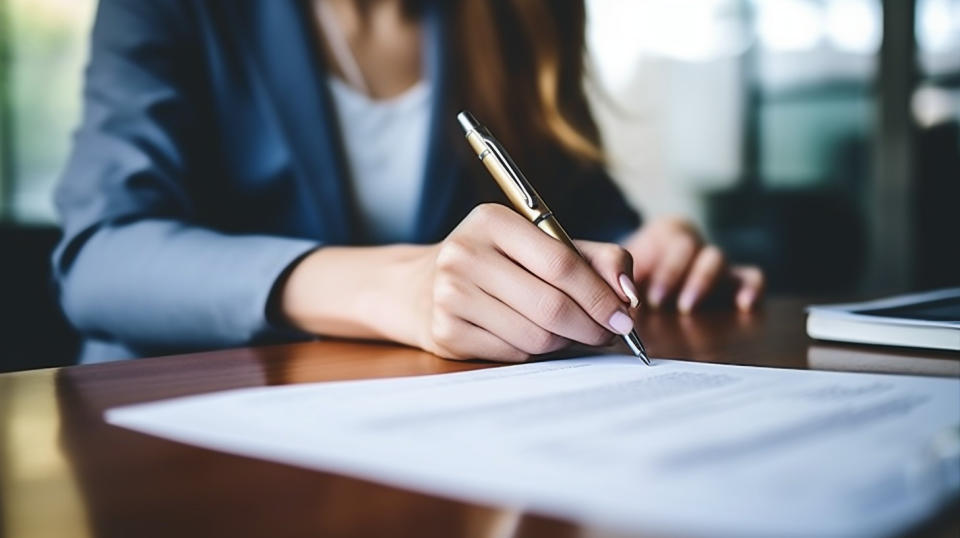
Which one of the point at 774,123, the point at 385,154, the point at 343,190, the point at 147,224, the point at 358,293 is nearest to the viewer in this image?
the point at 358,293

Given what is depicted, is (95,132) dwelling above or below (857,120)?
above

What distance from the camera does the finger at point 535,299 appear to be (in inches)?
18.0

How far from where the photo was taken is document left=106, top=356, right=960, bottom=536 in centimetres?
21

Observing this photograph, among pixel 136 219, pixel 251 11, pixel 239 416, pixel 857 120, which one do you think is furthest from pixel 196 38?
pixel 857 120

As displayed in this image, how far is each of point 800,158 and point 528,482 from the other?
312 cm

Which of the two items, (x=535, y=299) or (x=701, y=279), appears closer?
(x=535, y=299)

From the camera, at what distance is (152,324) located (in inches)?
25.9

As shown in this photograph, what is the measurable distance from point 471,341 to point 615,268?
0.29 feet

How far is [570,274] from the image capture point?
46 cm

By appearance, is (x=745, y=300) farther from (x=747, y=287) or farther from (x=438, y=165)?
(x=438, y=165)

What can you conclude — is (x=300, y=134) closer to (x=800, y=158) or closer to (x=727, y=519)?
(x=727, y=519)

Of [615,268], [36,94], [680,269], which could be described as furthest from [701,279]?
[36,94]

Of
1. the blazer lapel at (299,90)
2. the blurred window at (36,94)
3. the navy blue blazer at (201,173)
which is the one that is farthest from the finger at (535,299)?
the blurred window at (36,94)

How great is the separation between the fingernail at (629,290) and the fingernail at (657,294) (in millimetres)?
317
